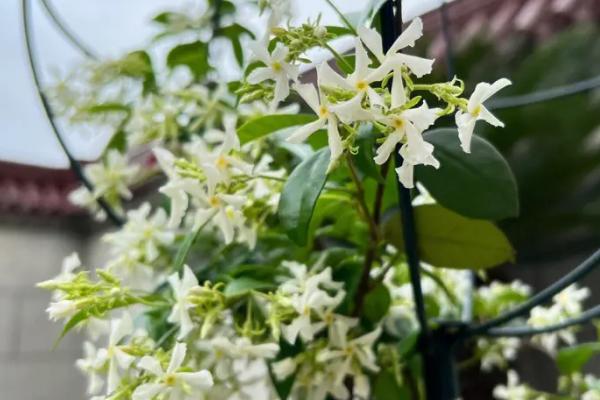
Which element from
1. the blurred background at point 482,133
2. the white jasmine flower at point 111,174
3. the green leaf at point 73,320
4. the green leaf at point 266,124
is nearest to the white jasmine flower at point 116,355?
the green leaf at point 73,320

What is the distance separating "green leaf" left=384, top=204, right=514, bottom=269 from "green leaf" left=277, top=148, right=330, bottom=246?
0.28 ft

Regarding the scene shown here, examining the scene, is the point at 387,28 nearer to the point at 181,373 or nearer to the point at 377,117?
the point at 377,117

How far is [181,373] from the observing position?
12.6 inches

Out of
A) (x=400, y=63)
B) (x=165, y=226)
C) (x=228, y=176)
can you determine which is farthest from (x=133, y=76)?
(x=400, y=63)

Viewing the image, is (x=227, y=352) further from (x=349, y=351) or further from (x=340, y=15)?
(x=340, y=15)

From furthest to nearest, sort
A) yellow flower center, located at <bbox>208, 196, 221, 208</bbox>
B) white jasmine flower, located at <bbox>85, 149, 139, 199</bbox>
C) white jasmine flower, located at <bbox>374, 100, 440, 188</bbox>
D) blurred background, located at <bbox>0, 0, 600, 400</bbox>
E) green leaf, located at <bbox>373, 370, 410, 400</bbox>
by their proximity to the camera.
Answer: blurred background, located at <bbox>0, 0, 600, 400</bbox> → white jasmine flower, located at <bbox>85, 149, 139, 199</bbox> → green leaf, located at <bbox>373, 370, 410, 400</bbox> → yellow flower center, located at <bbox>208, 196, 221, 208</bbox> → white jasmine flower, located at <bbox>374, 100, 440, 188</bbox>

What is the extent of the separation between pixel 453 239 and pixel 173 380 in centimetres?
19

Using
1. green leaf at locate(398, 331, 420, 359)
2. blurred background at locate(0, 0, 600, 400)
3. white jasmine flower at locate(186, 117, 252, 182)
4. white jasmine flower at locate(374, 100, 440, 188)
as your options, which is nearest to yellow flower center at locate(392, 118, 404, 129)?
white jasmine flower at locate(374, 100, 440, 188)

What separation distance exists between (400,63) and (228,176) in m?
0.13

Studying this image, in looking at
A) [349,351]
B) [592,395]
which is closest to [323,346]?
[349,351]

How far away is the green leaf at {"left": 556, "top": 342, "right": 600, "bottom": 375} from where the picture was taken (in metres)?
0.54

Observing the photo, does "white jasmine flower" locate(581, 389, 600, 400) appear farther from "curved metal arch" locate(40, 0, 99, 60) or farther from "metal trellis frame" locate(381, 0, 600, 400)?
"curved metal arch" locate(40, 0, 99, 60)

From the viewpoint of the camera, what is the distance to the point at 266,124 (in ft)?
1.28

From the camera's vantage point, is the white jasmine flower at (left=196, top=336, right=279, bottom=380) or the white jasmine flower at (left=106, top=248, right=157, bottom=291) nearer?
the white jasmine flower at (left=196, top=336, right=279, bottom=380)
